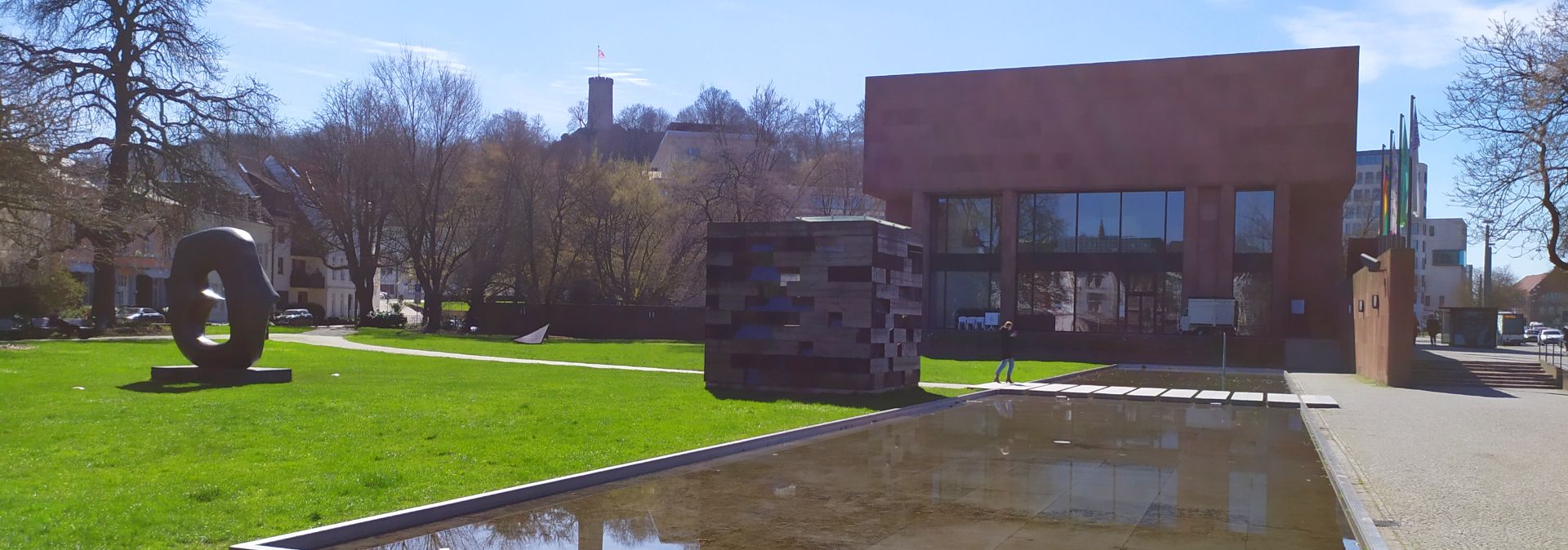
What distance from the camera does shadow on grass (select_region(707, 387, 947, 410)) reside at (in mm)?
19000

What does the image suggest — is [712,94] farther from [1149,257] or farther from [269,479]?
[269,479]

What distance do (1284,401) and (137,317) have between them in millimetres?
43553

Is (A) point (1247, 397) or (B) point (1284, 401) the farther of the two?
(A) point (1247, 397)

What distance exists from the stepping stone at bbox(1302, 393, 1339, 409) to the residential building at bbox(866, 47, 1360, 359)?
18596mm

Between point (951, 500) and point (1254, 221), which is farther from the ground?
point (1254, 221)

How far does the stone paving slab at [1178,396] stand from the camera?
74.5 feet

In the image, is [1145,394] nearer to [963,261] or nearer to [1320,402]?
[1320,402]

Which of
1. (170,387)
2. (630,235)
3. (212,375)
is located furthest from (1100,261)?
(170,387)

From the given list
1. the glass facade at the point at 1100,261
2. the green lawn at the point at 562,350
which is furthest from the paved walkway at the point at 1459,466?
the glass facade at the point at 1100,261

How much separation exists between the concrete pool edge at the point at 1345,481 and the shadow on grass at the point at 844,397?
6.40 metres

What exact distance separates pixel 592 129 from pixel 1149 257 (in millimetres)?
57942

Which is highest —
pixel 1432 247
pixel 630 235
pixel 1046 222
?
pixel 1432 247

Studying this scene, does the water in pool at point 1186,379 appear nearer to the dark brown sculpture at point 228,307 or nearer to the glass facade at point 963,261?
the glass facade at point 963,261

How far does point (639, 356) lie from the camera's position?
1367 inches
